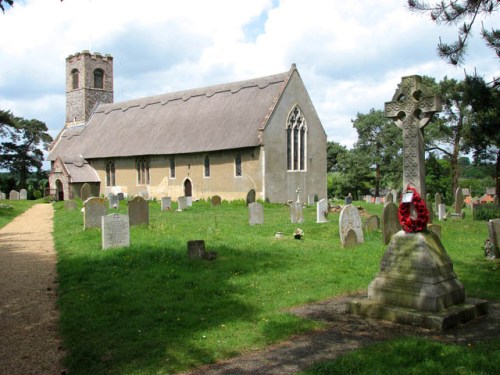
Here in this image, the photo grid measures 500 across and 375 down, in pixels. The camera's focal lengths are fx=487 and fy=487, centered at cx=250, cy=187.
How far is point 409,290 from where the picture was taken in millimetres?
6508

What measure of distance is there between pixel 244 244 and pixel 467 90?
21.2 feet

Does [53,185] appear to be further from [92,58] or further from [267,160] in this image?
[267,160]

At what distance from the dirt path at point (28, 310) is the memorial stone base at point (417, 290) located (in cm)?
411

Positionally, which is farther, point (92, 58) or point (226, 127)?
point (92, 58)

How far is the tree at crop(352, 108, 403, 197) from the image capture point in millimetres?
51938

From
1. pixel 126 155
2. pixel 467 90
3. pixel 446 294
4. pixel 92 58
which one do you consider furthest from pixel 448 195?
pixel 92 58

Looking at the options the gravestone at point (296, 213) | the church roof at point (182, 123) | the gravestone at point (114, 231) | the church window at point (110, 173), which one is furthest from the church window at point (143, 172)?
the gravestone at point (114, 231)

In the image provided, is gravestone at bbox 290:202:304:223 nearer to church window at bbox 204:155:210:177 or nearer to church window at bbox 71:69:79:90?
church window at bbox 204:155:210:177

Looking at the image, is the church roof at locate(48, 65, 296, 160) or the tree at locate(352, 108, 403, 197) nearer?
the church roof at locate(48, 65, 296, 160)

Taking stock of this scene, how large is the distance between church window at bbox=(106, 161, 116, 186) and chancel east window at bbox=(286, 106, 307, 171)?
1609 centimetres

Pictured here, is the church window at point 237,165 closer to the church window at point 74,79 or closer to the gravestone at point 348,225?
the gravestone at point 348,225

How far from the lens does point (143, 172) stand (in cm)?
3816

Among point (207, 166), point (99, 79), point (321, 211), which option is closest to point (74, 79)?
point (99, 79)

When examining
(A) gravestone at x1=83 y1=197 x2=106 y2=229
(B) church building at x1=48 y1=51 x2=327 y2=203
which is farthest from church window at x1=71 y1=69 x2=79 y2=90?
(A) gravestone at x1=83 y1=197 x2=106 y2=229
